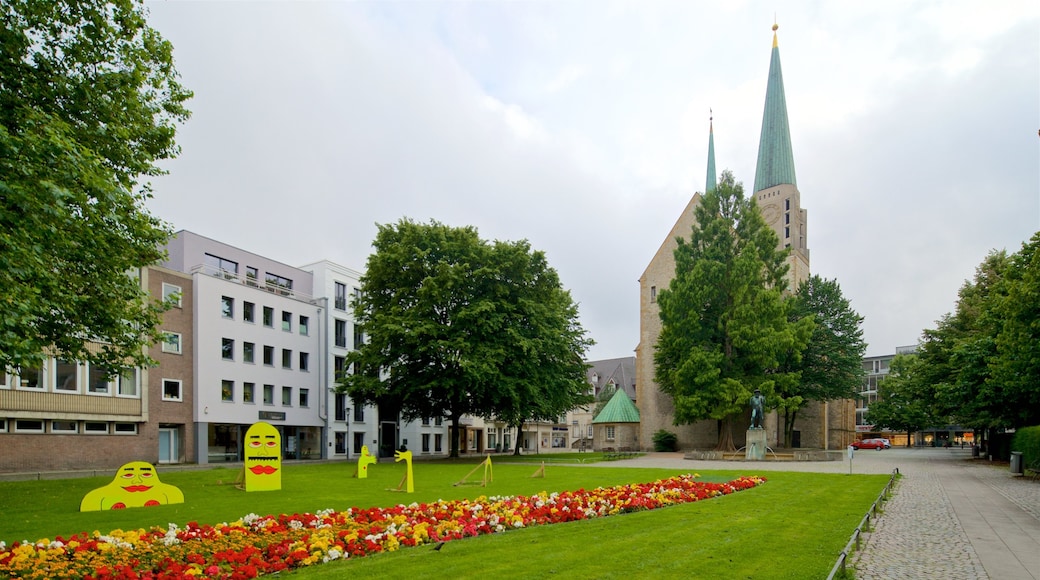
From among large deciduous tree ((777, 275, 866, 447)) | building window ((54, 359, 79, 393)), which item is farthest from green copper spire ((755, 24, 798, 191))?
building window ((54, 359, 79, 393))

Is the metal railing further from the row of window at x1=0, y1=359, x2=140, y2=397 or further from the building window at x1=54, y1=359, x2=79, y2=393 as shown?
the building window at x1=54, y1=359, x2=79, y2=393

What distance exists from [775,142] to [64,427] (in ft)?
219

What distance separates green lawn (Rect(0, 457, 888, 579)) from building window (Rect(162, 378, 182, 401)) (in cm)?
1641

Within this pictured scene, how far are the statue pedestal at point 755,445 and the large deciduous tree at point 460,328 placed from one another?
1098 centimetres

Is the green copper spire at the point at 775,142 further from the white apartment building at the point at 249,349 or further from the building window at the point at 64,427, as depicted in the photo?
the building window at the point at 64,427

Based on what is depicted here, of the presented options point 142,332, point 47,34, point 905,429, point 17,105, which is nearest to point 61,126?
point 17,105

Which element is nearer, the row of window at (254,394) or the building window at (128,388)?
the building window at (128,388)

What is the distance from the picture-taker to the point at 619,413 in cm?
6112

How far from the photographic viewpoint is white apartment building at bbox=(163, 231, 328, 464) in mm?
40719

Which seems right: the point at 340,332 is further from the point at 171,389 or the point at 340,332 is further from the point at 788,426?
the point at 788,426

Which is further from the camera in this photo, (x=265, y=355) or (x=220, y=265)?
(x=265, y=355)

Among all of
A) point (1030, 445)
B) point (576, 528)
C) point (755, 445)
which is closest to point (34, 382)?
point (576, 528)

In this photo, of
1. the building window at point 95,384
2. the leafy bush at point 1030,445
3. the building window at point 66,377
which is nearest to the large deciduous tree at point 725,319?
the leafy bush at point 1030,445

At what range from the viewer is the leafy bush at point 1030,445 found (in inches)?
1078
